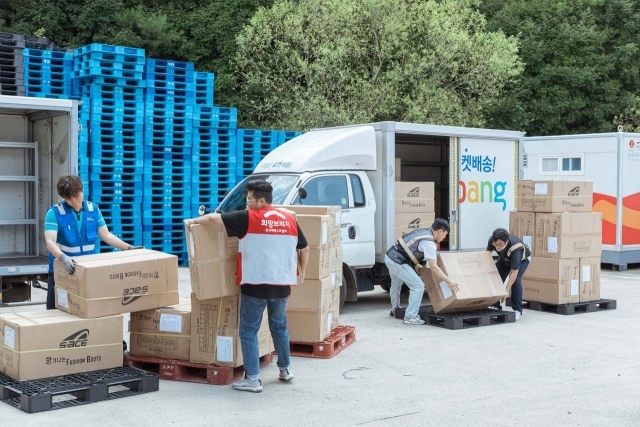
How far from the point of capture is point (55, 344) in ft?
22.2

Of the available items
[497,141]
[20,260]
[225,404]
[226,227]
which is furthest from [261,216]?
[497,141]

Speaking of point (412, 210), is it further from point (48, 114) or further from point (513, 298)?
point (48, 114)

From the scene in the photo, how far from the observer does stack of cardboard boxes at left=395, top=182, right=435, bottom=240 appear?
11.7m

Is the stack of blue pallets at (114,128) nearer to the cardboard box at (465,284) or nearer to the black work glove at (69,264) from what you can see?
the cardboard box at (465,284)

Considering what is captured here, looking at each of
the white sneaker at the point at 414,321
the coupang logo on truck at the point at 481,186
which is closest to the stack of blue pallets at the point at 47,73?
the coupang logo on truck at the point at 481,186

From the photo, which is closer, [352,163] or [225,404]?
[225,404]

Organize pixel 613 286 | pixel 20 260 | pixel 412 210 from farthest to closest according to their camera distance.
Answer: pixel 613 286, pixel 412 210, pixel 20 260

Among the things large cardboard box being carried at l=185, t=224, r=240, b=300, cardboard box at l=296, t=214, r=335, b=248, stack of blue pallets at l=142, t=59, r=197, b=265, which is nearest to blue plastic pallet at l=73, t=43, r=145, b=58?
stack of blue pallets at l=142, t=59, r=197, b=265

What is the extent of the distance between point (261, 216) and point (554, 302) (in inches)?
243

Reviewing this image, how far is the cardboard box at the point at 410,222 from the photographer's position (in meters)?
11.7

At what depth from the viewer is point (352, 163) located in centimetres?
1138

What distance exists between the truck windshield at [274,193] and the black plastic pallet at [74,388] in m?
4.16

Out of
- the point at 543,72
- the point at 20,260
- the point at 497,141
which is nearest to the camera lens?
the point at 20,260

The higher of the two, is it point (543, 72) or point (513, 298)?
point (543, 72)
